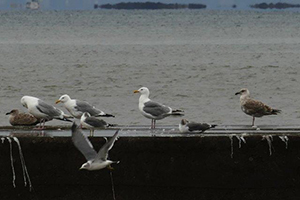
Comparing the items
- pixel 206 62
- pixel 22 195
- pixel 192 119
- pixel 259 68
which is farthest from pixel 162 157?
pixel 206 62

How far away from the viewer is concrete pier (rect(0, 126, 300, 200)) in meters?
10.6

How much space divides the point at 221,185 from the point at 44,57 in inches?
1473

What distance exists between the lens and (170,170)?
10617 mm

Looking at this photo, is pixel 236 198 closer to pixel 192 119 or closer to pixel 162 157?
pixel 162 157

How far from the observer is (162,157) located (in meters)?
10.6

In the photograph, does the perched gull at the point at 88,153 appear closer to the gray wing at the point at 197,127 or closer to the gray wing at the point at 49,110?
the gray wing at the point at 197,127

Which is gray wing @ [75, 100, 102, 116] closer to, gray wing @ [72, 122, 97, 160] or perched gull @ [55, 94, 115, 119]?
perched gull @ [55, 94, 115, 119]

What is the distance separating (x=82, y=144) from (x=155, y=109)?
9.56 ft

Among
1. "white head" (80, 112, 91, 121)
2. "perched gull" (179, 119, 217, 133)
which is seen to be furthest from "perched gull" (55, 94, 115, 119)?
"perched gull" (179, 119, 217, 133)

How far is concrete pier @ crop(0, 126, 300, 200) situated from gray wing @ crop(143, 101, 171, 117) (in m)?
1.93

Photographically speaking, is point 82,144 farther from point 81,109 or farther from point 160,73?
point 160,73

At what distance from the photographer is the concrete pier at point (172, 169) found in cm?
1059

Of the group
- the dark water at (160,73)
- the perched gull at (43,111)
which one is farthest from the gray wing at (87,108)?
the dark water at (160,73)

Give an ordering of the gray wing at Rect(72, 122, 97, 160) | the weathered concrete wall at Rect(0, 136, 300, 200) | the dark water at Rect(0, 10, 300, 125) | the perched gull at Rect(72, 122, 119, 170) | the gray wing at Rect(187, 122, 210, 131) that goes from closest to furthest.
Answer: the perched gull at Rect(72, 122, 119, 170) < the gray wing at Rect(72, 122, 97, 160) < the weathered concrete wall at Rect(0, 136, 300, 200) < the gray wing at Rect(187, 122, 210, 131) < the dark water at Rect(0, 10, 300, 125)
